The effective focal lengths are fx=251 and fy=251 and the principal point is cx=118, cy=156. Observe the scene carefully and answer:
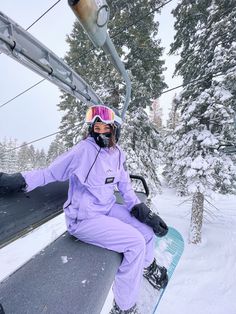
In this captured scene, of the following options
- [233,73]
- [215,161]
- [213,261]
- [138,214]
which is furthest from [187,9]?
[138,214]

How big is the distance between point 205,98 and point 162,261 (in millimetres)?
6738

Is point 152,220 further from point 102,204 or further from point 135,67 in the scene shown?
point 135,67

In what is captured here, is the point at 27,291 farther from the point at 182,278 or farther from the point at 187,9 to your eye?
the point at 187,9

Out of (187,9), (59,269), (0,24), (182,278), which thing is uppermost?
(187,9)

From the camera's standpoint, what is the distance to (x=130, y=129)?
36.6ft

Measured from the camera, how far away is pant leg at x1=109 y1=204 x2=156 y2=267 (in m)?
2.56

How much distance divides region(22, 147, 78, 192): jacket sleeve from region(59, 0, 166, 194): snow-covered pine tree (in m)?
8.00

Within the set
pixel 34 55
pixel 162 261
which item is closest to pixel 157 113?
pixel 34 55

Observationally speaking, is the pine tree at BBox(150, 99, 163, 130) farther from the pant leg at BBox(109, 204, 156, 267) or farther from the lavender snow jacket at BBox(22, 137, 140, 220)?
the lavender snow jacket at BBox(22, 137, 140, 220)

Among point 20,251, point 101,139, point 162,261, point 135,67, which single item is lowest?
point 20,251

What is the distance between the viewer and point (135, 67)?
36.8ft

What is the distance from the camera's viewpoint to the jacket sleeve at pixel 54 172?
2.26 metres

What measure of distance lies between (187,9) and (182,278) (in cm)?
962

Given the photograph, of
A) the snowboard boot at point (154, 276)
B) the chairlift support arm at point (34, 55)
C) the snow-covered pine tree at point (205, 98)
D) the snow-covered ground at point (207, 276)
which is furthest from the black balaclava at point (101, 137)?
the snow-covered pine tree at point (205, 98)
